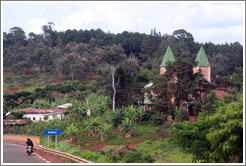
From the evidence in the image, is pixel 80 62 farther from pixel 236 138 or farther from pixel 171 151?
pixel 236 138

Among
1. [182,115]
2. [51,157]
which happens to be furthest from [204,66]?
[51,157]

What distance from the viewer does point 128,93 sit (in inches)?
1252

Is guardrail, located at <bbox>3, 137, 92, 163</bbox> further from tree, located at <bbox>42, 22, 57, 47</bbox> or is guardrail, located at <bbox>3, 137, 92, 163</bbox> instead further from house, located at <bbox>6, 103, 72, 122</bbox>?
tree, located at <bbox>42, 22, 57, 47</bbox>

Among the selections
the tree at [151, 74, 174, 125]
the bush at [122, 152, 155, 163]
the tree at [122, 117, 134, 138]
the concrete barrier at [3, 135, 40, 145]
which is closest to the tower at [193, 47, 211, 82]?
the tree at [151, 74, 174, 125]

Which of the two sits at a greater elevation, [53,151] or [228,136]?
[228,136]

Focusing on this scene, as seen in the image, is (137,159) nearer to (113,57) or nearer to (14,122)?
(14,122)

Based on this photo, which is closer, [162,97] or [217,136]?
[217,136]

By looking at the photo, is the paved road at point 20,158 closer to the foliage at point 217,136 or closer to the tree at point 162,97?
the foliage at point 217,136

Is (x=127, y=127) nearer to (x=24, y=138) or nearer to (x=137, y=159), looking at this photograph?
(x=24, y=138)

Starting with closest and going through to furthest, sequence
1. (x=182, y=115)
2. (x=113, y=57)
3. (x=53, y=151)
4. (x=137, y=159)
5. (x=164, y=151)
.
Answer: (x=137, y=159) < (x=53, y=151) < (x=164, y=151) < (x=182, y=115) < (x=113, y=57)

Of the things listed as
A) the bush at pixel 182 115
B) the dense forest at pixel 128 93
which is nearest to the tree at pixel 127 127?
the dense forest at pixel 128 93

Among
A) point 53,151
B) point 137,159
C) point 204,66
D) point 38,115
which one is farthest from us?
point 204,66

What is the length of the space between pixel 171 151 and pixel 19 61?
137 ft

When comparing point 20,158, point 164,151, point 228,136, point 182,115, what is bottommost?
point 164,151
